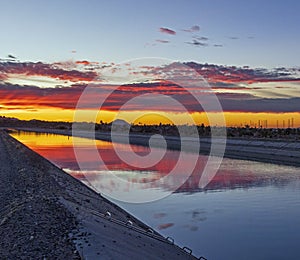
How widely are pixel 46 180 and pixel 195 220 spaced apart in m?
8.21

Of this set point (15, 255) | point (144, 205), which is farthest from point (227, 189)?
point (15, 255)

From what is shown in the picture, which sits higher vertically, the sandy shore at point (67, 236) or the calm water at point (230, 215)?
the sandy shore at point (67, 236)

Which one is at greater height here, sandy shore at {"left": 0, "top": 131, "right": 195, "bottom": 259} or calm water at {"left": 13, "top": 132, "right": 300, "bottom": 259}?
sandy shore at {"left": 0, "top": 131, "right": 195, "bottom": 259}

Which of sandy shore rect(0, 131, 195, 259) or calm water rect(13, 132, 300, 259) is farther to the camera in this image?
calm water rect(13, 132, 300, 259)

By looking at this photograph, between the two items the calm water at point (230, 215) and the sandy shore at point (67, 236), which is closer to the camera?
the sandy shore at point (67, 236)

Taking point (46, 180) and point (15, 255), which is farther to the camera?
point (46, 180)

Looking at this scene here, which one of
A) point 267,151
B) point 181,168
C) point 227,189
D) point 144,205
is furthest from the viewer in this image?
point 267,151

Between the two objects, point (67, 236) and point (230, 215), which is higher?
point (67, 236)

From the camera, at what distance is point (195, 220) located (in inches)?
580

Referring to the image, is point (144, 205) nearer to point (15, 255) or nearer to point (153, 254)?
point (153, 254)

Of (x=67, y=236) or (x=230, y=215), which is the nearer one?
(x=67, y=236)

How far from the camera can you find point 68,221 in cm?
985

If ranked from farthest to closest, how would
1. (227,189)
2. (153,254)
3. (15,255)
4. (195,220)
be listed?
1. (227,189)
2. (195,220)
3. (153,254)
4. (15,255)

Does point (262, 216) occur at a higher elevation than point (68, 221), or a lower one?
lower
